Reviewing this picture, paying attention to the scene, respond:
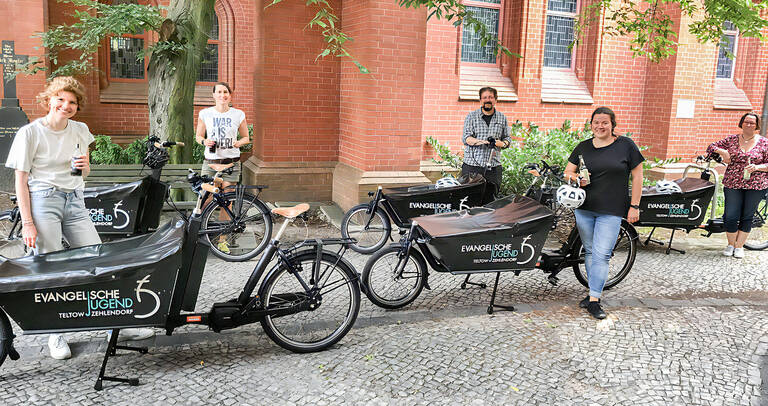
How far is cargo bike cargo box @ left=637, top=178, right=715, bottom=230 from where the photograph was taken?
753 cm

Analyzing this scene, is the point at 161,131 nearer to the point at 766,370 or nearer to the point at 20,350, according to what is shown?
the point at 20,350

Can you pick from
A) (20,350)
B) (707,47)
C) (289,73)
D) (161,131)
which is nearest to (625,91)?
(707,47)

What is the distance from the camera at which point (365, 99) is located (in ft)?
30.1

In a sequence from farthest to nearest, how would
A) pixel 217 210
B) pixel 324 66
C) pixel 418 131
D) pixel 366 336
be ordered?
1. pixel 324 66
2. pixel 418 131
3. pixel 217 210
4. pixel 366 336

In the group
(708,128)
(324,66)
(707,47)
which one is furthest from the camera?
(708,128)

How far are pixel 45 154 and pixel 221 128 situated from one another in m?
3.03

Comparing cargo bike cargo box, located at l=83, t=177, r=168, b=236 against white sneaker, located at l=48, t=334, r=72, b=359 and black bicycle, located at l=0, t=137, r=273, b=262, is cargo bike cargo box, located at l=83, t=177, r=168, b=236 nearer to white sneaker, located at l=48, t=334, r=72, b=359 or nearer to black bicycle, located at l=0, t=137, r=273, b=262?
black bicycle, located at l=0, t=137, r=273, b=262

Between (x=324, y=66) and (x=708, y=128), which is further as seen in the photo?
(x=708, y=128)

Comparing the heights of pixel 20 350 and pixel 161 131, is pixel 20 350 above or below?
below

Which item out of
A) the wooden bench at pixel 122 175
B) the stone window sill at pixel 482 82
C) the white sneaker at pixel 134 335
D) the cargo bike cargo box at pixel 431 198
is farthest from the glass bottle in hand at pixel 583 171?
the stone window sill at pixel 482 82

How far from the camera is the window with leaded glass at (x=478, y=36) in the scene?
1221cm

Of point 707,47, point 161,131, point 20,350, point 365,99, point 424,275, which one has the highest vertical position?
point 707,47

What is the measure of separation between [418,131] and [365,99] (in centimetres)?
93

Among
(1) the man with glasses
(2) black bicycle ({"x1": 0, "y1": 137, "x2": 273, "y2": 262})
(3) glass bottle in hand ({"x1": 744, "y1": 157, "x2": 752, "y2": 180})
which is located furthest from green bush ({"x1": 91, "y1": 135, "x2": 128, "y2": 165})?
(3) glass bottle in hand ({"x1": 744, "y1": 157, "x2": 752, "y2": 180})
